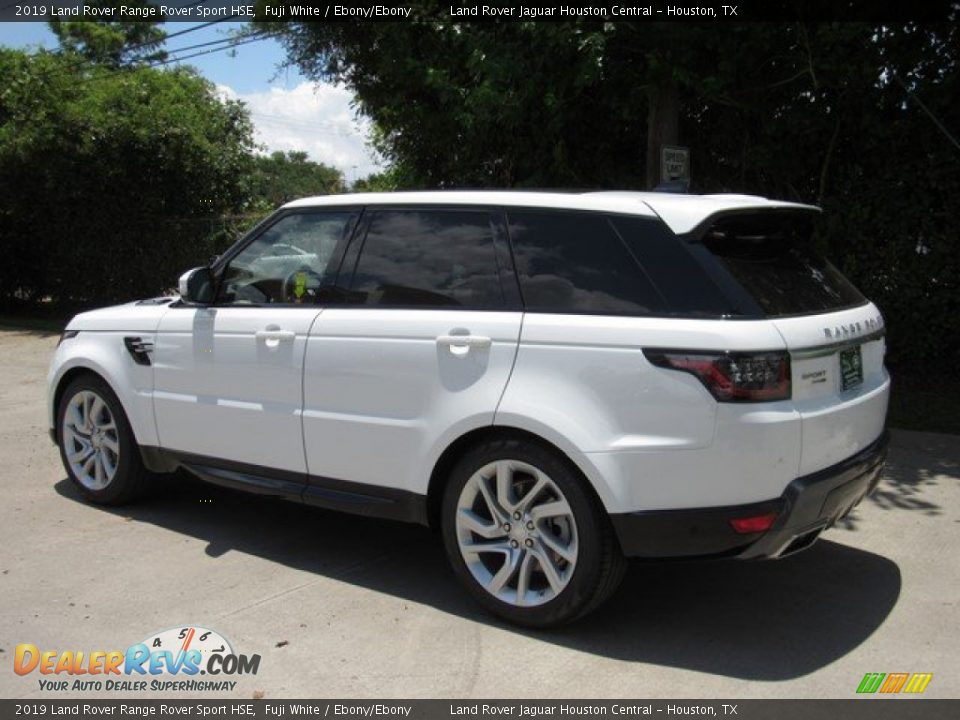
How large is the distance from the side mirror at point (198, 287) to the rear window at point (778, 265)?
2.66m

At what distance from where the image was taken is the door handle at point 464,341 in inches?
155

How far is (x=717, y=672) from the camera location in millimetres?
3574

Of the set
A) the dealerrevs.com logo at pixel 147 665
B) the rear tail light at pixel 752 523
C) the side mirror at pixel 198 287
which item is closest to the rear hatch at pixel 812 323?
the rear tail light at pixel 752 523

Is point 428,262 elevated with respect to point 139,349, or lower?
elevated

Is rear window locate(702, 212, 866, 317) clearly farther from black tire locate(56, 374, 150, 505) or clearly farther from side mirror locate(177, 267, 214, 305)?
black tire locate(56, 374, 150, 505)

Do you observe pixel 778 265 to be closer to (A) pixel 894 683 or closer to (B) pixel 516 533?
(B) pixel 516 533

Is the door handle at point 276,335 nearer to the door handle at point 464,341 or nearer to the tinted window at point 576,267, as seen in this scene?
the door handle at point 464,341

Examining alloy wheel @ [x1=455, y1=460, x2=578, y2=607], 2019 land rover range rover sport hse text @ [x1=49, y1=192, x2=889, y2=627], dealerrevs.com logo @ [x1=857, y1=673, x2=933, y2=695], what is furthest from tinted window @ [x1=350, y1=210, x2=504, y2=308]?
dealerrevs.com logo @ [x1=857, y1=673, x2=933, y2=695]

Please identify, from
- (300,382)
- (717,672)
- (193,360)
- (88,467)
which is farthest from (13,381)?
(717,672)

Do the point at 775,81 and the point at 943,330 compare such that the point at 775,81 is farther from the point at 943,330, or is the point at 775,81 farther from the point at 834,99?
the point at 943,330

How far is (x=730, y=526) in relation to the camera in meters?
3.48

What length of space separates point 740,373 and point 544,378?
771 mm

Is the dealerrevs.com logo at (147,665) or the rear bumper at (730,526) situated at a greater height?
the rear bumper at (730,526)

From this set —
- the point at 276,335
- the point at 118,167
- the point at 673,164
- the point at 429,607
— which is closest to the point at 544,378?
the point at 429,607
